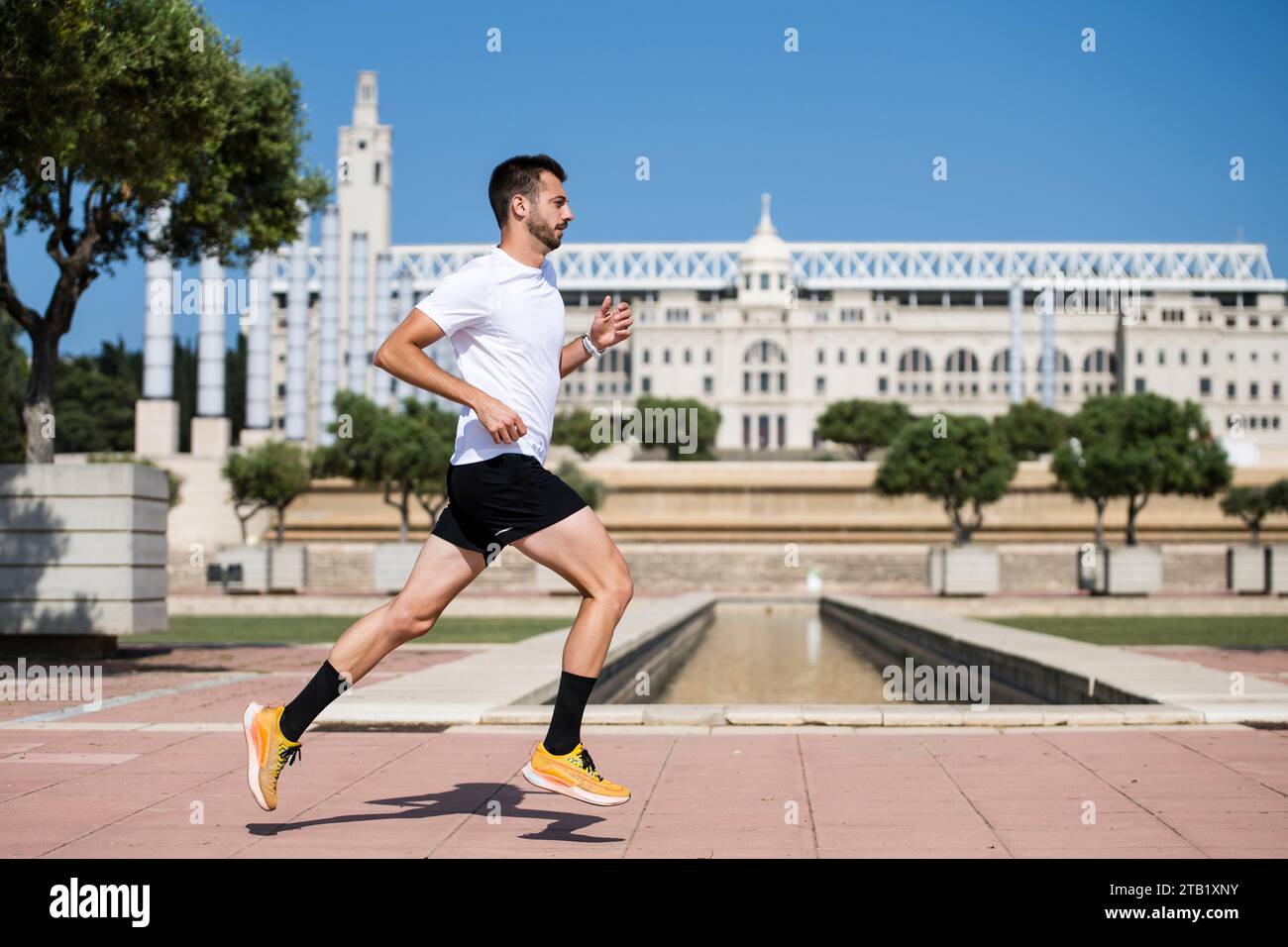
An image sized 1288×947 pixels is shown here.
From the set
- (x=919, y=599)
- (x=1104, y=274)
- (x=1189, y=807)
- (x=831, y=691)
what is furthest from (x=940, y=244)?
(x=1189, y=807)

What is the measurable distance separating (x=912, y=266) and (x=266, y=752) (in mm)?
112205

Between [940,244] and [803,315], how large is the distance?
562 inches

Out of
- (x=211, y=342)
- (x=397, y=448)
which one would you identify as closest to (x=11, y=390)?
(x=211, y=342)

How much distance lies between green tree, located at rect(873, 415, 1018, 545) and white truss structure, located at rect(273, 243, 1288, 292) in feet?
248

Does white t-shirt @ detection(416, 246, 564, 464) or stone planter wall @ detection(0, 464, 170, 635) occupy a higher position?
white t-shirt @ detection(416, 246, 564, 464)

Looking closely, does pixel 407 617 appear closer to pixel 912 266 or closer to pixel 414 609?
pixel 414 609

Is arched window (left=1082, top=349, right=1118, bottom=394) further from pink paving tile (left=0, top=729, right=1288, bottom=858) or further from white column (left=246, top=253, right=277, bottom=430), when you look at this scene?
pink paving tile (left=0, top=729, right=1288, bottom=858)

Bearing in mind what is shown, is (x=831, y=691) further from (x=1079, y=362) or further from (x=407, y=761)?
(x=1079, y=362)

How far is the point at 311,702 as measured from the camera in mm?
4398

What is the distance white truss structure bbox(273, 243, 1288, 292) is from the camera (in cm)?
10994

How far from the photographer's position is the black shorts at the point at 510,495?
4.16 metres

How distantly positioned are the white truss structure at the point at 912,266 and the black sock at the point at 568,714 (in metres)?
104

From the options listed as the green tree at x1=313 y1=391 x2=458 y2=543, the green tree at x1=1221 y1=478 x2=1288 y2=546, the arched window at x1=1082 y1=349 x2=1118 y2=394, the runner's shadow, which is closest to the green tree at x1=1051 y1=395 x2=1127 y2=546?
the green tree at x1=1221 y1=478 x2=1288 y2=546
